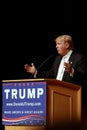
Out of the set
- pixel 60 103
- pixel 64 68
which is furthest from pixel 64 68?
pixel 60 103

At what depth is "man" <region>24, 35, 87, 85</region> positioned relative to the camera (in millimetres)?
4168

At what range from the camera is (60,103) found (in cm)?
375

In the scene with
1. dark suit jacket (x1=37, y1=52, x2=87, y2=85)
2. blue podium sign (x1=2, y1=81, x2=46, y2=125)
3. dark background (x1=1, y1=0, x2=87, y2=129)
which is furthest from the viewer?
dark background (x1=1, y1=0, x2=87, y2=129)

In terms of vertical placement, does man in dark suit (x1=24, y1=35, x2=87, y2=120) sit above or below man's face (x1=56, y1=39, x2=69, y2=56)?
below

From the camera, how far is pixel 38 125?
3.55 m

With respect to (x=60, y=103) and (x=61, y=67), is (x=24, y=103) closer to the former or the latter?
(x=60, y=103)

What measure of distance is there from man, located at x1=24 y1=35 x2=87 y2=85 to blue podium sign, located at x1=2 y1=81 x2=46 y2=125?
0.48 m

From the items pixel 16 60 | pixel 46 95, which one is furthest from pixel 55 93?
pixel 16 60

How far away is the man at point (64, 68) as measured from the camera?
417 cm

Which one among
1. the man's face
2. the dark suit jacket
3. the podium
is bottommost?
the podium

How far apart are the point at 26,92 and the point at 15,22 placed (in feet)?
8.15

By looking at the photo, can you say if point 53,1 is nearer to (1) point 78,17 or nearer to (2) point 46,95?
(1) point 78,17

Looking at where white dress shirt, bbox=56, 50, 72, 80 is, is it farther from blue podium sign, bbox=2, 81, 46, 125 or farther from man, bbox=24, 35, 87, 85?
blue podium sign, bbox=2, 81, 46, 125

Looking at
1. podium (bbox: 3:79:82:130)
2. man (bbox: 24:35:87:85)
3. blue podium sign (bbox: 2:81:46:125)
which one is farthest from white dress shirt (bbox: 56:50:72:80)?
blue podium sign (bbox: 2:81:46:125)
